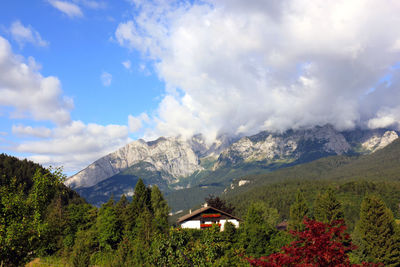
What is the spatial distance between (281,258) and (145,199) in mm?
74729

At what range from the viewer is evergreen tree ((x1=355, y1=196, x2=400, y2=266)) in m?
61.8

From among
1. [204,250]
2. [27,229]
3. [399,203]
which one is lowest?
[399,203]

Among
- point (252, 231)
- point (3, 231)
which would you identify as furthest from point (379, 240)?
point (3, 231)

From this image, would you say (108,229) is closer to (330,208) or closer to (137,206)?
(137,206)

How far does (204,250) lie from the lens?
1680cm

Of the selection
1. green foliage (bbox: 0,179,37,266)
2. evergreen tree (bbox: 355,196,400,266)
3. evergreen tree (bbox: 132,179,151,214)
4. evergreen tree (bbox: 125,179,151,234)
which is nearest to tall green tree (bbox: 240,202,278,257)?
evergreen tree (bbox: 355,196,400,266)

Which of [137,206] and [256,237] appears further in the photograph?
[137,206]

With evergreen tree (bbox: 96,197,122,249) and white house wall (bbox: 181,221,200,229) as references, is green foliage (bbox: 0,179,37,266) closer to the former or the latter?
evergreen tree (bbox: 96,197,122,249)

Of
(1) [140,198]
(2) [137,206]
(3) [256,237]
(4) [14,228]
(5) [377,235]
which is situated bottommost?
(5) [377,235]

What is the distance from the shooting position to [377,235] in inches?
2525

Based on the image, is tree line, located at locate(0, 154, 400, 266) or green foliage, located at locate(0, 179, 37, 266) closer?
tree line, located at locate(0, 154, 400, 266)

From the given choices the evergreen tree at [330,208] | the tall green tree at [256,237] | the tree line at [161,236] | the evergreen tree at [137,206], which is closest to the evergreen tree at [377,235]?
the tree line at [161,236]

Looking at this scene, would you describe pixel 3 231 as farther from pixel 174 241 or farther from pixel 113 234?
pixel 113 234

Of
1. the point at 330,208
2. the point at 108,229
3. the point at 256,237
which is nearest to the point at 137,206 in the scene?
the point at 108,229
